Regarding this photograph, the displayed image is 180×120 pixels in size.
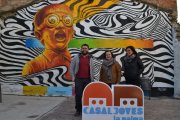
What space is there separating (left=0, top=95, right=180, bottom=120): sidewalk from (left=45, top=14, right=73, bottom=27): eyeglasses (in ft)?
8.60

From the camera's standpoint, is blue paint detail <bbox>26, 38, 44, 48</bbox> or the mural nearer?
the mural

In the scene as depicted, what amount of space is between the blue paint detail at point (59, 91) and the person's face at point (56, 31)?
141cm

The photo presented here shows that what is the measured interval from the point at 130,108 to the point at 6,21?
7536mm

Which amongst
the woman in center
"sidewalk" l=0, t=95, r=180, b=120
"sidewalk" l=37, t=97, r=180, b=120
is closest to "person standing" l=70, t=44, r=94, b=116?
the woman in center

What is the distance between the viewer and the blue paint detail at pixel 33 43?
13.5 meters

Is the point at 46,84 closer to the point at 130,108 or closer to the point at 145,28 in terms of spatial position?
the point at 145,28

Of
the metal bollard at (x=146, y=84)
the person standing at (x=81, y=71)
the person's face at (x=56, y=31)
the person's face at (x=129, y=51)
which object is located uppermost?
the person's face at (x=56, y=31)

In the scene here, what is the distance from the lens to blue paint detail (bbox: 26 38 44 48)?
13547 mm

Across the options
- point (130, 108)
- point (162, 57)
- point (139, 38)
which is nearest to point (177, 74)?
point (162, 57)

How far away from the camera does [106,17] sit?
1345 cm

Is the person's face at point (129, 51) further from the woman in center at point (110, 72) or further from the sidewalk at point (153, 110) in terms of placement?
the sidewalk at point (153, 110)

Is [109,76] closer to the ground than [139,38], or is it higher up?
closer to the ground

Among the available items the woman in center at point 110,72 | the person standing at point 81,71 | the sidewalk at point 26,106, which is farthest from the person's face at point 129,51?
the sidewalk at point 26,106

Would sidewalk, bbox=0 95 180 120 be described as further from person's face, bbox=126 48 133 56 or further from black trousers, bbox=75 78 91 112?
person's face, bbox=126 48 133 56
